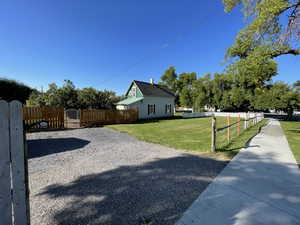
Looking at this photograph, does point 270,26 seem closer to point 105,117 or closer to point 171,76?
point 105,117

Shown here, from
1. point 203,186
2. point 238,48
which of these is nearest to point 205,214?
point 203,186

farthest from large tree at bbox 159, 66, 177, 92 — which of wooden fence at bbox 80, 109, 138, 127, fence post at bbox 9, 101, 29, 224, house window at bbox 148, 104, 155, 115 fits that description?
fence post at bbox 9, 101, 29, 224

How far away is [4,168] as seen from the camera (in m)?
1.32

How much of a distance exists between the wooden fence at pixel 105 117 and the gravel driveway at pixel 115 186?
7668mm

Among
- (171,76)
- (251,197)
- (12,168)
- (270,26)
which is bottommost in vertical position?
(251,197)

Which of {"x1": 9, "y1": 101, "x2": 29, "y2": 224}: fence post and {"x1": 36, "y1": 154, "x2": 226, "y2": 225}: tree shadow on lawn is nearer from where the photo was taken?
{"x1": 9, "y1": 101, "x2": 29, "y2": 224}: fence post

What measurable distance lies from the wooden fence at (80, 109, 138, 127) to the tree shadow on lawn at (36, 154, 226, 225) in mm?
9969

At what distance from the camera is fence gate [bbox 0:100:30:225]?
52.0 inches

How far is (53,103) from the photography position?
1487cm

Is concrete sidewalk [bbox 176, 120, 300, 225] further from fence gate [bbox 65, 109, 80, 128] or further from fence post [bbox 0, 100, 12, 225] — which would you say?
fence gate [bbox 65, 109, 80, 128]

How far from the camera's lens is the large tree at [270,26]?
19.5 ft

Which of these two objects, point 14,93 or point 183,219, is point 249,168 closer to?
point 183,219

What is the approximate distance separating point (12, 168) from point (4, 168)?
57 millimetres

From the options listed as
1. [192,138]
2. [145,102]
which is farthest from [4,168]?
[145,102]
